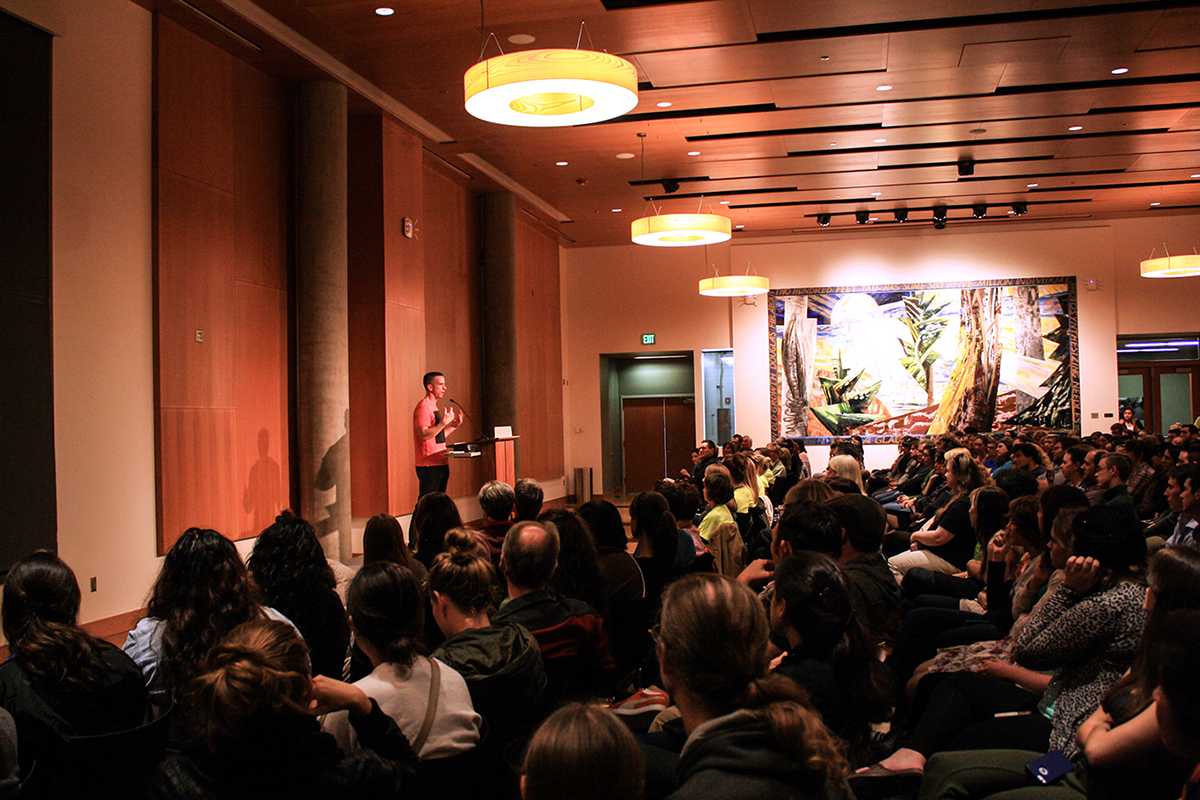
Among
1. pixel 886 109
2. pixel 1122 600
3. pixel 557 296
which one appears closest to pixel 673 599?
pixel 1122 600

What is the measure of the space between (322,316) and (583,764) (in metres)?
8.54

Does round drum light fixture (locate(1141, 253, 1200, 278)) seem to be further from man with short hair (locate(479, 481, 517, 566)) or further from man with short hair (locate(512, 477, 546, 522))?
man with short hair (locate(479, 481, 517, 566))

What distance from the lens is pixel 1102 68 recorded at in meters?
10.4

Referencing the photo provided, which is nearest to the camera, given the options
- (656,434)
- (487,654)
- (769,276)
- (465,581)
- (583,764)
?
(583,764)

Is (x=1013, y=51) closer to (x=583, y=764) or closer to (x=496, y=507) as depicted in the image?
(x=496, y=507)

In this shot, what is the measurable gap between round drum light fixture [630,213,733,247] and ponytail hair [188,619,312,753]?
10.3 meters

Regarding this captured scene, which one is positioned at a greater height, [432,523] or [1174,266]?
[1174,266]

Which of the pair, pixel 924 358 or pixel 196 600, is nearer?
pixel 196 600

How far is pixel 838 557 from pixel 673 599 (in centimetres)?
227

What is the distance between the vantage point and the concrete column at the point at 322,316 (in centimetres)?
955

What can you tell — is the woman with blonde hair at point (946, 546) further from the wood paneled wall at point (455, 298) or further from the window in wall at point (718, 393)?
the window in wall at point (718, 393)

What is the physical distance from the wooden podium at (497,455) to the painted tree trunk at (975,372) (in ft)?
28.2

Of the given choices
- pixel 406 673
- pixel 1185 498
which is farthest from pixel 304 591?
pixel 1185 498

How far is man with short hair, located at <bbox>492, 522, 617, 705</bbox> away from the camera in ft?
11.1
